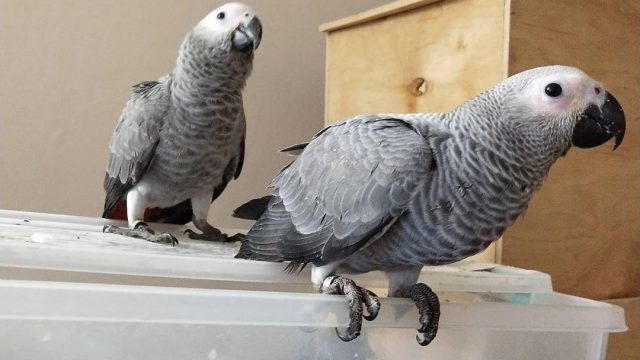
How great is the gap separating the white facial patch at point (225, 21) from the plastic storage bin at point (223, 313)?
392mm

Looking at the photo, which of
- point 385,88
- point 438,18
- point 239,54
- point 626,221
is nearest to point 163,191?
point 239,54

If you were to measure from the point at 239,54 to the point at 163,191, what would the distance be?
31 centimetres

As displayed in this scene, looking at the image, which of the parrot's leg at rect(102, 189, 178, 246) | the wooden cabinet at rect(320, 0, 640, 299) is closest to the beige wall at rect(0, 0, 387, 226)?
the parrot's leg at rect(102, 189, 178, 246)

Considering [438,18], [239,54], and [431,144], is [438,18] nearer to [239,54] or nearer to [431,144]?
[239,54]

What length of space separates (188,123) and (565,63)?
2.30ft

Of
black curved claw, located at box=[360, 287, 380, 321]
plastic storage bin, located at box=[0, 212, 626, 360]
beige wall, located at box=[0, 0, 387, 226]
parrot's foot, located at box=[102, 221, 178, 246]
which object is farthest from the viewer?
beige wall, located at box=[0, 0, 387, 226]

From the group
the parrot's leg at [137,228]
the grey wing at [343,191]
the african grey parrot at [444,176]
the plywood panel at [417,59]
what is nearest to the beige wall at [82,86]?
the plywood panel at [417,59]

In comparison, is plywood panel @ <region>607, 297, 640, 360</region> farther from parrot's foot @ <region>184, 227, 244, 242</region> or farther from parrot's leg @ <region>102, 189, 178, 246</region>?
parrot's leg @ <region>102, 189, 178, 246</region>

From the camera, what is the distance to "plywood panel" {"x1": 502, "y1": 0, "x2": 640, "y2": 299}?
1.09m

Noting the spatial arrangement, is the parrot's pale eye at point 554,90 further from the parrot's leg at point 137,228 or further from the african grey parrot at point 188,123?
the parrot's leg at point 137,228

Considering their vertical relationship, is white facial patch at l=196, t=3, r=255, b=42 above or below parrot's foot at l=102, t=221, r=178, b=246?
above

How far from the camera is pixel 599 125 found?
0.76 m

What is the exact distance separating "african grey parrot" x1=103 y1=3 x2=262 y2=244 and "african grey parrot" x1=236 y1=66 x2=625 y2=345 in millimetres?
389

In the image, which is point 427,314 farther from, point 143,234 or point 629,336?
point 629,336
